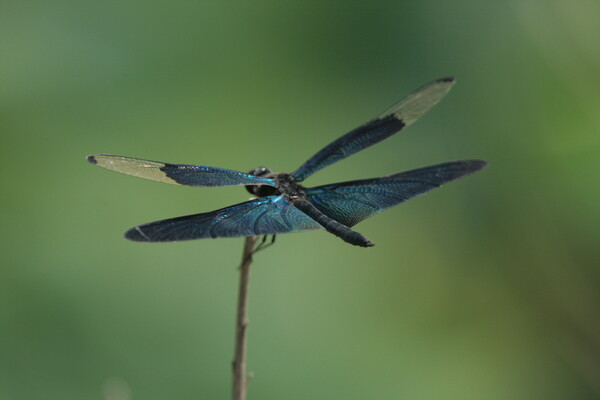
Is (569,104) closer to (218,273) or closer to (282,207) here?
(218,273)

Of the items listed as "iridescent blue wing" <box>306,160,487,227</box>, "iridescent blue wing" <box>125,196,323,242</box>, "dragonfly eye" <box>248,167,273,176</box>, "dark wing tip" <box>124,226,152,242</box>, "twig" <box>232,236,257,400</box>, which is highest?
"dragonfly eye" <box>248,167,273,176</box>

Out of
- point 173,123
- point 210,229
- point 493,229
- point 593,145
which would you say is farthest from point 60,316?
point 593,145

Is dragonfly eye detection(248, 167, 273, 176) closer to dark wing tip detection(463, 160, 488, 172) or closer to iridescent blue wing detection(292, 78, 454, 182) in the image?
iridescent blue wing detection(292, 78, 454, 182)

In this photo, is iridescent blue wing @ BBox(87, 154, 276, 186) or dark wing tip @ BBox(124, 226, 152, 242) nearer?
dark wing tip @ BBox(124, 226, 152, 242)

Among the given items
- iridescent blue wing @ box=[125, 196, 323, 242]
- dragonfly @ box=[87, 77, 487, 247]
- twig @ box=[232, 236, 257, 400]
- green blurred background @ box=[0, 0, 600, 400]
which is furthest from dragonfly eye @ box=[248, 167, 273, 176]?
green blurred background @ box=[0, 0, 600, 400]

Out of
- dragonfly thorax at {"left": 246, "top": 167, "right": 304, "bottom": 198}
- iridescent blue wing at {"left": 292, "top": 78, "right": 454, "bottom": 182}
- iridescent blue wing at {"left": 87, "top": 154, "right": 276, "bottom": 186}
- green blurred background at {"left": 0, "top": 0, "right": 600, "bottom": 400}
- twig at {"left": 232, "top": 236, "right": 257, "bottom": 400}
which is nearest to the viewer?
twig at {"left": 232, "top": 236, "right": 257, "bottom": 400}

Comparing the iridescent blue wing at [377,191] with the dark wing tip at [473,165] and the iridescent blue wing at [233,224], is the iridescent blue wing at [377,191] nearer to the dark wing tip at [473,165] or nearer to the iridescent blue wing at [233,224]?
the dark wing tip at [473,165]

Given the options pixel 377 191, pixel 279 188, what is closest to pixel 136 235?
pixel 279 188

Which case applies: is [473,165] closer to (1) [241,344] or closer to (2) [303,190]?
(2) [303,190]
